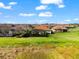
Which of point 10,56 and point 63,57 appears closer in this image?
point 63,57

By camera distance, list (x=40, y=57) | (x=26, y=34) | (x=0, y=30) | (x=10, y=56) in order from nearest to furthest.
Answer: (x=40, y=57) → (x=10, y=56) → (x=26, y=34) → (x=0, y=30)

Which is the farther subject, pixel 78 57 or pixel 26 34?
pixel 26 34

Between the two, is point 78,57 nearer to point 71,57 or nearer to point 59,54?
point 71,57

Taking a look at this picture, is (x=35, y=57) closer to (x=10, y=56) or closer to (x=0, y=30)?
(x=10, y=56)

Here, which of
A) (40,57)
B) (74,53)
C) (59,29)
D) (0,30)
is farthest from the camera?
(59,29)

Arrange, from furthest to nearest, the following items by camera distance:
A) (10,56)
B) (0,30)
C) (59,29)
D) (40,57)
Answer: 1. (59,29)
2. (0,30)
3. (10,56)
4. (40,57)

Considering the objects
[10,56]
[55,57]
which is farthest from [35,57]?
[10,56]

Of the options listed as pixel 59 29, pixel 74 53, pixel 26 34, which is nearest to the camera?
pixel 74 53

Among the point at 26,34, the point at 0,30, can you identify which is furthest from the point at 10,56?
the point at 0,30

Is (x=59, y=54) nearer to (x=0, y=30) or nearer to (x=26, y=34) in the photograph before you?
(x=26, y=34)
